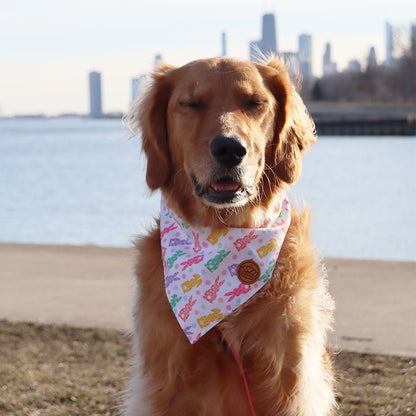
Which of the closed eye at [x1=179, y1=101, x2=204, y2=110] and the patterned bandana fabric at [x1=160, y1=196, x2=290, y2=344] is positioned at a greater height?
the closed eye at [x1=179, y1=101, x2=204, y2=110]

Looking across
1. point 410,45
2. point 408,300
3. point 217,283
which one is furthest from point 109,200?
point 410,45

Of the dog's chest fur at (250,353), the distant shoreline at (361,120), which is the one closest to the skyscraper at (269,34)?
the dog's chest fur at (250,353)

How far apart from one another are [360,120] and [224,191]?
7413cm

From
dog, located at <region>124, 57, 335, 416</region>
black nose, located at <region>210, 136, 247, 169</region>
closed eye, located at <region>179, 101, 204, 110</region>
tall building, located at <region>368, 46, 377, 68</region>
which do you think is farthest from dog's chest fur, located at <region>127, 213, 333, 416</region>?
tall building, located at <region>368, 46, 377, 68</region>

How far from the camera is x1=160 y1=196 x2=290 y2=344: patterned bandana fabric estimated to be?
3418mm

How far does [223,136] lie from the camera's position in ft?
9.97

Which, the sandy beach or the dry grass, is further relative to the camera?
the sandy beach

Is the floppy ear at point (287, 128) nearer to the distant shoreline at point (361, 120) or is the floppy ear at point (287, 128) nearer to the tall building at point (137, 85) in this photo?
the tall building at point (137, 85)

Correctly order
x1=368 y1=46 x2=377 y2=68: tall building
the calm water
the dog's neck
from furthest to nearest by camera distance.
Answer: x1=368 y1=46 x2=377 y2=68: tall building → the calm water → the dog's neck

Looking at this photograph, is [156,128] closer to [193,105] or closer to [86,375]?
[193,105]

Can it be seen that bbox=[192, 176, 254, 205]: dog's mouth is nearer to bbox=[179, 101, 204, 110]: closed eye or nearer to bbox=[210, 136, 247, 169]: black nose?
bbox=[210, 136, 247, 169]: black nose

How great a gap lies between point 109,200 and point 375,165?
1731 cm

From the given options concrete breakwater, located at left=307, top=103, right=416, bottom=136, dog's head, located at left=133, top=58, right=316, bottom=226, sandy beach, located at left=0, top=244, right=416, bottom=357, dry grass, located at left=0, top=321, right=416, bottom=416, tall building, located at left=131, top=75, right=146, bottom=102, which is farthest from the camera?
concrete breakwater, located at left=307, top=103, right=416, bottom=136

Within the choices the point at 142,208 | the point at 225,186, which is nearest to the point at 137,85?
the point at 225,186
